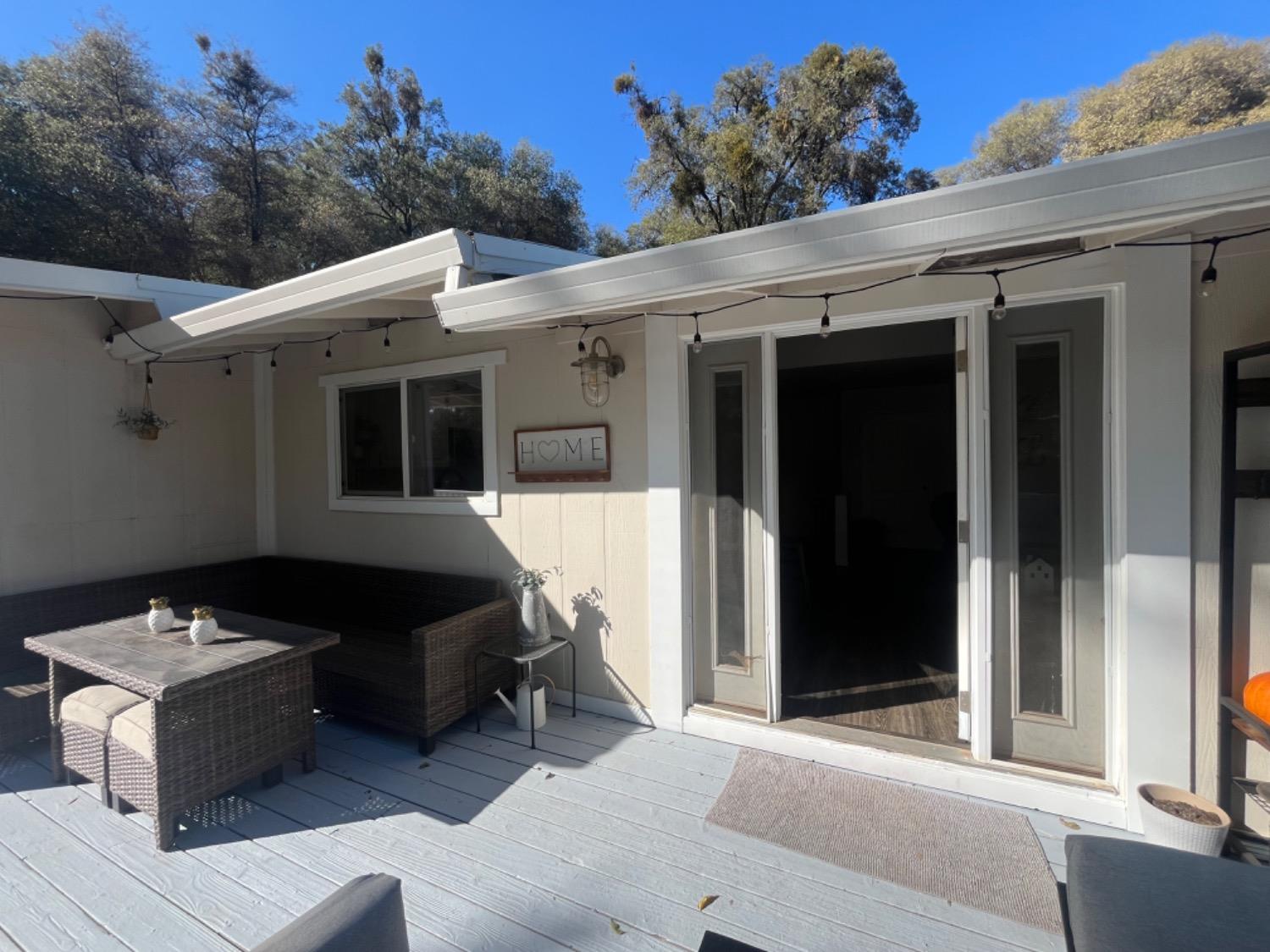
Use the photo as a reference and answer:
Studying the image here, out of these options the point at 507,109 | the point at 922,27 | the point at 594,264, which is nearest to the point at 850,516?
the point at 594,264

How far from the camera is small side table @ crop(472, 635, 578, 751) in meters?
3.01

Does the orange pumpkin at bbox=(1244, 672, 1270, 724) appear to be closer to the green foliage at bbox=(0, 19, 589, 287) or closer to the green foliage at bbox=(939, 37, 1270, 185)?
the green foliage at bbox=(0, 19, 589, 287)

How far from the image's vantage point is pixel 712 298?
287cm

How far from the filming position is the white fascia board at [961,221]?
1.36 metres

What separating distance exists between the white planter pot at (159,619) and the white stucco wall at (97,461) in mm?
1526

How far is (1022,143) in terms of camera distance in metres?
14.8

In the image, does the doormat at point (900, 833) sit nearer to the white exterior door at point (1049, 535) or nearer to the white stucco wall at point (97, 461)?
the white exterior door at point (1049, 535)

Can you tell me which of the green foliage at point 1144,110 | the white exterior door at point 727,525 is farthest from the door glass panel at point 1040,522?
the green foliage at point 1144,110

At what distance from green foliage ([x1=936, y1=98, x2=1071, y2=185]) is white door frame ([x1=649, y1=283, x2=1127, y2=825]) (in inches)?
600

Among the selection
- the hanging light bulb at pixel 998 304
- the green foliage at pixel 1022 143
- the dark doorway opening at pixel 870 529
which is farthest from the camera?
the green foliage at pixel 1022 143

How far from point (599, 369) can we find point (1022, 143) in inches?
684

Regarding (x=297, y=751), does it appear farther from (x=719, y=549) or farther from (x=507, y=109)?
(x=507, y=109)

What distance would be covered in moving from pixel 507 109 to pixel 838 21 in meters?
7.08

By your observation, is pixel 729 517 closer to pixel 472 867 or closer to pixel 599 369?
pixel 599 369
